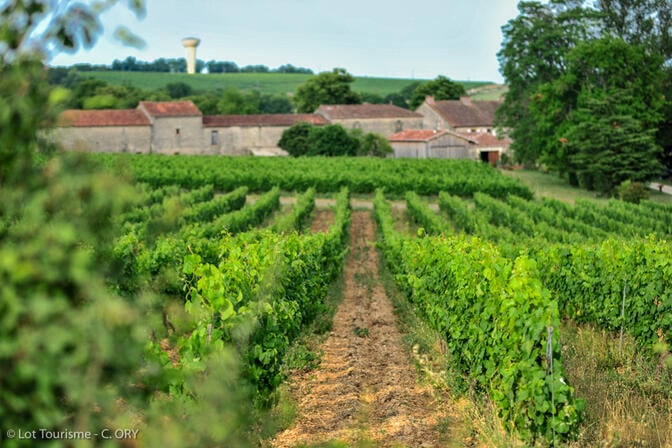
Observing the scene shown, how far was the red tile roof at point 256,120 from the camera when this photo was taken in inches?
2899

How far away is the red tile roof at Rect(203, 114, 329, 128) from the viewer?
73.6 metres

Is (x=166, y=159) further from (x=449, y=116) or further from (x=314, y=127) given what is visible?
(x=449, y=116)

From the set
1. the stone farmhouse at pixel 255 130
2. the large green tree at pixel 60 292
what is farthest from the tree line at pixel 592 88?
the large green tree at pixel 60 292

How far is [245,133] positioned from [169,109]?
7.11 metres

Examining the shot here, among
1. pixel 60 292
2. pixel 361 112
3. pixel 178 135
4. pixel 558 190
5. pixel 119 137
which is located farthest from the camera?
pixel 361 112

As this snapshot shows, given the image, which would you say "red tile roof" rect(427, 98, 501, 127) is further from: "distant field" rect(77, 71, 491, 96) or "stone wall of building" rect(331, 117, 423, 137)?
"distant field" rect(77, 71, 491, 96)

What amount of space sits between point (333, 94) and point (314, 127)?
21679 mm

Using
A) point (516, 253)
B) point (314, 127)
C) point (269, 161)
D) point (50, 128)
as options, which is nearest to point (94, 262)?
point (50, 128)

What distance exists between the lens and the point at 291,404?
9234 millimetres

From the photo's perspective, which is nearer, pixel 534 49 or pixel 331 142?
pixel 534 49

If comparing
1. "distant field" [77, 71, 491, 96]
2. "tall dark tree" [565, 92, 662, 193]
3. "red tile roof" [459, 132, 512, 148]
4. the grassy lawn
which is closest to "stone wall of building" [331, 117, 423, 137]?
"red tile roof" [459, 132, 512, 148]

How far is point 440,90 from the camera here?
93188 millimetres

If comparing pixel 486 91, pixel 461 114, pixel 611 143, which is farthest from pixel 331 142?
pixel 486 91

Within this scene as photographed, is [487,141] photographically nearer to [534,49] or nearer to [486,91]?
[534,49]
